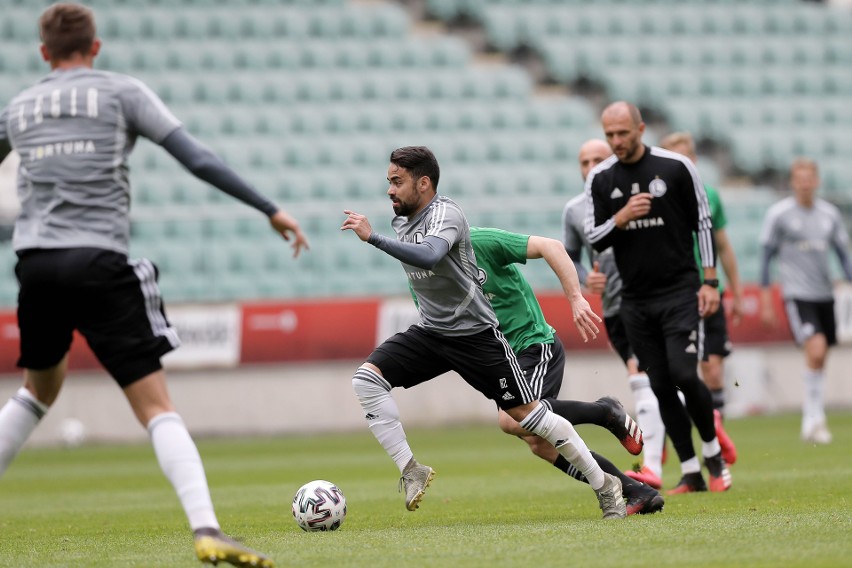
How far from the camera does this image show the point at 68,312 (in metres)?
5.21

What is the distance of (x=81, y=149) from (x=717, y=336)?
659cm

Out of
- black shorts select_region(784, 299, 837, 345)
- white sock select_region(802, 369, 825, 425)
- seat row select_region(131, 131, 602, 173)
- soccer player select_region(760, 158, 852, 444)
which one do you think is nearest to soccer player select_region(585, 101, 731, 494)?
white sock select_region(802, 369, 825, 425)

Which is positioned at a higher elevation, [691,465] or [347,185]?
[347,185]

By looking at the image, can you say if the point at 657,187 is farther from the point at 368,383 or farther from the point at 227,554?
the point at 227,554

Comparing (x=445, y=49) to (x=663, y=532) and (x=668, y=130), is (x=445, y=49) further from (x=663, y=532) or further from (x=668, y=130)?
(x=663, y=532)

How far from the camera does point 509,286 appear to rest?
7516mm

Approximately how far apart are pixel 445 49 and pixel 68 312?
17219 millimetres

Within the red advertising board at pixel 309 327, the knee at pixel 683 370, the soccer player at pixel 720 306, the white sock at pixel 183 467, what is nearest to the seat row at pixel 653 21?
the red advertising board at pixel 309 327

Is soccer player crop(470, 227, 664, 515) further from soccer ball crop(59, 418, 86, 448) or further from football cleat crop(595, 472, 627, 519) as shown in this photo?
soccer ball crop(59, 418, 86, 448)

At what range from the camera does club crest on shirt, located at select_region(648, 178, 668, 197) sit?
325 inches

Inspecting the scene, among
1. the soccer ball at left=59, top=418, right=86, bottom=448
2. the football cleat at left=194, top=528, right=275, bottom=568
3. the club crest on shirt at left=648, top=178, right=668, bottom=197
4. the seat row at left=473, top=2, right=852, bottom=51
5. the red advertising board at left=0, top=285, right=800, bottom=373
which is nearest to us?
the football cleat at left=194, top=528, right=275, bottom=568

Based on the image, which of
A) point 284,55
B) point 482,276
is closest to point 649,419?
point 482,276

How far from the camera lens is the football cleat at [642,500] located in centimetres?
727

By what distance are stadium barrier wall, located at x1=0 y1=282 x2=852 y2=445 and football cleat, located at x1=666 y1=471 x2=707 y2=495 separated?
860 cm
